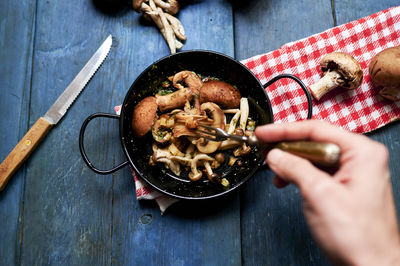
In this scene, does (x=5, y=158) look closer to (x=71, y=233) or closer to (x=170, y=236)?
(x=71, y=233)

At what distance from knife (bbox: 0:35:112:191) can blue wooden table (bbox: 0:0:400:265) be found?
0.13ft

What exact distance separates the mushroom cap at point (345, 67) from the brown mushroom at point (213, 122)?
0.62 metres

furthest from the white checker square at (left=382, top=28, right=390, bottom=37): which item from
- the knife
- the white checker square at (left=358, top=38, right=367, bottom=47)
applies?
the knife

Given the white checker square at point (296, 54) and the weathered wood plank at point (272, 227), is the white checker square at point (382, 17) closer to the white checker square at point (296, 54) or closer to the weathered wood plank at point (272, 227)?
the white checker square at point (296, 54)

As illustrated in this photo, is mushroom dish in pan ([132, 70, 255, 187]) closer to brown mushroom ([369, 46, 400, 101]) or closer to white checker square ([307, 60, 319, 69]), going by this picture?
white checker square ([307, 60, 319, 69])

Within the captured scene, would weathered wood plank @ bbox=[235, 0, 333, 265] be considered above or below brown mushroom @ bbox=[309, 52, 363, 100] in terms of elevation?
below

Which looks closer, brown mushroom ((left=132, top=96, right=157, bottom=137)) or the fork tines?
the fork tines

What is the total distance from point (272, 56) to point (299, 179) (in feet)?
3.37

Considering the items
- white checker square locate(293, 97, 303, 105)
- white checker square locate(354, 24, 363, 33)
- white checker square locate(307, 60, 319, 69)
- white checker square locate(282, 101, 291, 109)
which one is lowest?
white checker square locate(282, 101, 291, 109)

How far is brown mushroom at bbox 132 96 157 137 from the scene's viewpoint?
63.0 inches

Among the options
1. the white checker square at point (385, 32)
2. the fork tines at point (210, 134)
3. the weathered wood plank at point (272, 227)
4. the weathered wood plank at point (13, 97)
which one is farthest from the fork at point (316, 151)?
the weathered wood plank at point (13, 97)

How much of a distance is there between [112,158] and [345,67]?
1318 millimetres

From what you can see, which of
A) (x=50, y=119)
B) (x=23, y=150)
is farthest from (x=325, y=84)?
(x=23, y=150)

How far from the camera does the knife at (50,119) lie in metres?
1.69
